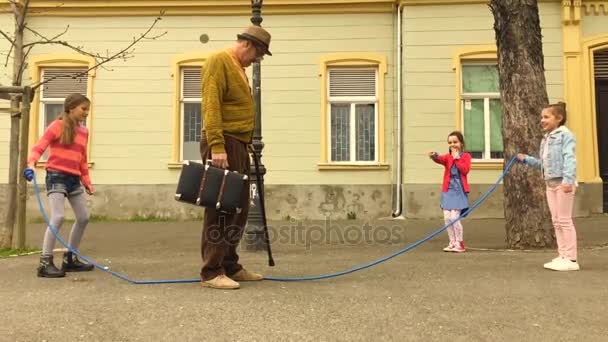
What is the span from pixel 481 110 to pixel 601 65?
9.61 ft

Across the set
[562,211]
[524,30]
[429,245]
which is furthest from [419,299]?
[524,30]

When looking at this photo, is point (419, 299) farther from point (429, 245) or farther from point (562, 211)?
point (429, 245)

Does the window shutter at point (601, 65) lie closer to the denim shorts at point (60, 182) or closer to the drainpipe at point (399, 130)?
the drainpipe at point (399, 130)

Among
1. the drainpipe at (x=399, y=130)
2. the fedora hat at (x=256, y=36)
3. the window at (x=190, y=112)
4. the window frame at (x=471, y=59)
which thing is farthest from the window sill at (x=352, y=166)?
the fedora hat at (x=256, y=36)

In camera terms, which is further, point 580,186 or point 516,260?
point 580,186

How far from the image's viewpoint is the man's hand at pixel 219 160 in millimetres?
4273

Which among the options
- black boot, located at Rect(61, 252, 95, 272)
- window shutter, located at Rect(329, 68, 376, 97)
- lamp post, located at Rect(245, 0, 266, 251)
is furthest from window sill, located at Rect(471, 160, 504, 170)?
black boot, located at Rect(61, 252, 95, 272)

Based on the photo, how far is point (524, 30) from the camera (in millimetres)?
6859

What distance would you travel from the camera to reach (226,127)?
4.45 m

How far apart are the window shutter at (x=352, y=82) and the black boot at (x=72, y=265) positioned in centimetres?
806

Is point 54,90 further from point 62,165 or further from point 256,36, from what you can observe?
point 256,36

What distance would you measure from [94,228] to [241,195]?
7.62 metres

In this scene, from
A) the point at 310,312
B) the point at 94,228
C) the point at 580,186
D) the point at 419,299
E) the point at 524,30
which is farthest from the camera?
the point at 580,186

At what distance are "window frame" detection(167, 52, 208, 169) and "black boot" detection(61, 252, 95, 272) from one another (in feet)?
22.8
